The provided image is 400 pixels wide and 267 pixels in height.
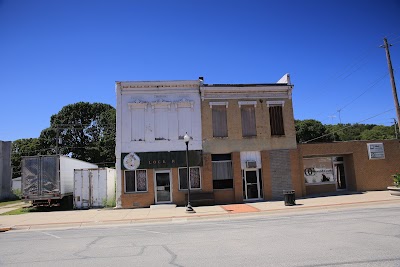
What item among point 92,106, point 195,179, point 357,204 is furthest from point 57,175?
point 92,106

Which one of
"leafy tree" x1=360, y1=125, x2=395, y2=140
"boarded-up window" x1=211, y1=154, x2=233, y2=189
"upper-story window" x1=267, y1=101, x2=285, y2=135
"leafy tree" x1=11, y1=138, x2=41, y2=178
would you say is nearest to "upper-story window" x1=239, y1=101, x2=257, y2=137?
"upper-story window" x1=267, y1=101, x2=285, y2=135

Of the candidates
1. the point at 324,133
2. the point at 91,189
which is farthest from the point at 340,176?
the point at 324,133

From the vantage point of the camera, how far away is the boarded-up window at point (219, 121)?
22672 mm

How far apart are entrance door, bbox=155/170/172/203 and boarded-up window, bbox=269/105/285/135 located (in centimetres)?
832

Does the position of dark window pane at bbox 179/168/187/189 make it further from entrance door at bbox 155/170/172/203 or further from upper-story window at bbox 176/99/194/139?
upper-story window at bbox 176/99/194/139

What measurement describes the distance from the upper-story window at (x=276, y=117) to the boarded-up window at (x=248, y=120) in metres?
1.30

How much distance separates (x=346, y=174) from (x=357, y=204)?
26.0 feet

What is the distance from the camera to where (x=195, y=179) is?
22281mm

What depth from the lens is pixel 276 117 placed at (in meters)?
23.3

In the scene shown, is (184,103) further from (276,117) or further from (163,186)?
(276,117)

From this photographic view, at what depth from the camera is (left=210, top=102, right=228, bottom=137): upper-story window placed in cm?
2267

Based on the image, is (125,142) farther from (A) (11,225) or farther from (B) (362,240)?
(B) (362,240)

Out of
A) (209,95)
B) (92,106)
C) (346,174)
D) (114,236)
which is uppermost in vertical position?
(92,106)

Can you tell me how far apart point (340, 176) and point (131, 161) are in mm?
16187
